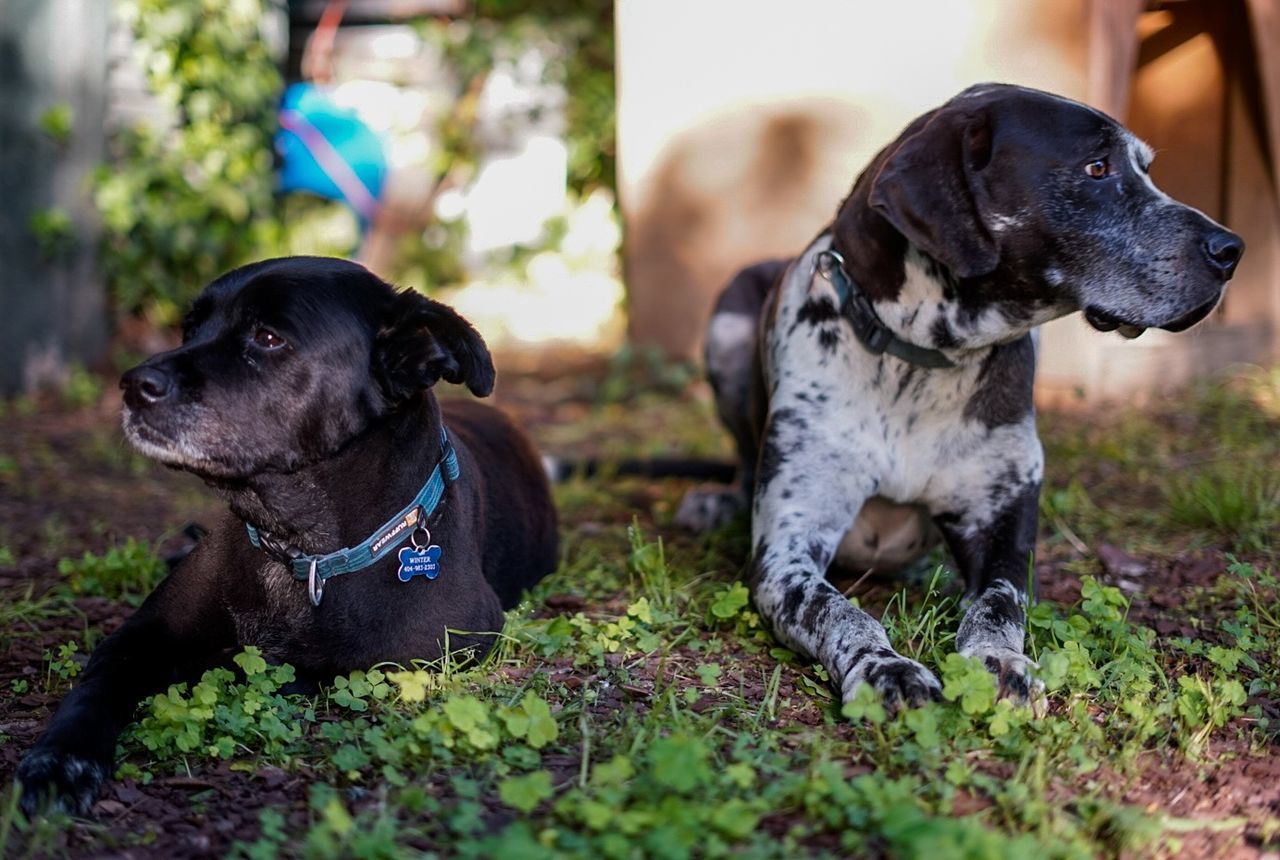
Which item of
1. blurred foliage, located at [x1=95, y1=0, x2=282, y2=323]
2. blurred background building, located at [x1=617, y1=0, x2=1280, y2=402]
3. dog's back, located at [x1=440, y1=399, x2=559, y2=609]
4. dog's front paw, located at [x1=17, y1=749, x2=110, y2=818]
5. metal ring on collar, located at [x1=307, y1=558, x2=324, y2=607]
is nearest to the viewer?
dog's front paw, located at [x1=17, y1=749, x2=110, y2=818]

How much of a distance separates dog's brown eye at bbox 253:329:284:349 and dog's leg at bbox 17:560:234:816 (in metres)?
0.57

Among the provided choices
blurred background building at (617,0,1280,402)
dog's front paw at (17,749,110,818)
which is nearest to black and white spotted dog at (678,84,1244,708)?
dog's front paw at (17,749,110,818)

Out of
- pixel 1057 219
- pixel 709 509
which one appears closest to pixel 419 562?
pixel 1057 219

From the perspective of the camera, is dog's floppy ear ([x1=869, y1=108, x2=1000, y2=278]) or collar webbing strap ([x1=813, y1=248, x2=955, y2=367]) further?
collar webbing strap ([x1=813, y1=248, x2=955, y2=367])

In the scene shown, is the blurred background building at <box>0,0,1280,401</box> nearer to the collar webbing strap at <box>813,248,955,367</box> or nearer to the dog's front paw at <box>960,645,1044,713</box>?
the collar webbing strap at <box>813,248,955,367</box>

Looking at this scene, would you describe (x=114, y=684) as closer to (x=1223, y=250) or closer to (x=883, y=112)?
(x=1223, y=250)

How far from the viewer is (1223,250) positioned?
128 inches

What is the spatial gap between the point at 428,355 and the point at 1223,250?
1849mm

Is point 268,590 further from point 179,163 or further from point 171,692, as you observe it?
point 179,163

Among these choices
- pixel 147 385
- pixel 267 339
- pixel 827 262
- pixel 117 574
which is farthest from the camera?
pixel 117 574

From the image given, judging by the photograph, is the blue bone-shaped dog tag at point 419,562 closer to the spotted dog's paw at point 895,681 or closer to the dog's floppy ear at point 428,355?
the dog's floppy ear at point 428,355

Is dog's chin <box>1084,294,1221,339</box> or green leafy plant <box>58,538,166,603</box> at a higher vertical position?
dog's chin <box>1084,294,1221,339</box>

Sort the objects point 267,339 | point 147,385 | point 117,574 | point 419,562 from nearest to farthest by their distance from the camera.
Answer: point 147,385
point 267,339
point 419,562
point 117,574

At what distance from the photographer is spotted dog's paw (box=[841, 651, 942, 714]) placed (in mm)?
2842
